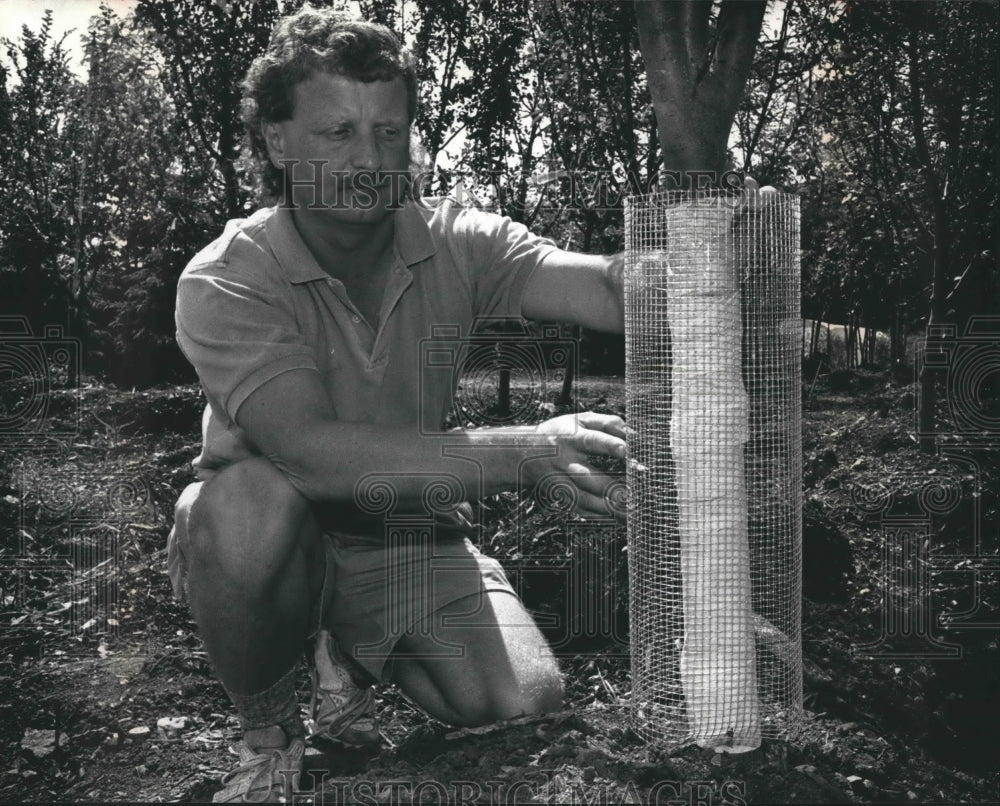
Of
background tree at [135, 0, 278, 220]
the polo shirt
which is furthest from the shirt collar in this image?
background tree at [135, 0, 278, 220]

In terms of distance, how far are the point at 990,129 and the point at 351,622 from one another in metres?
5.25

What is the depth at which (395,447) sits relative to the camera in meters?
1.96

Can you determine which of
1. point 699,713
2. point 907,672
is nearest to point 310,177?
point 699,713

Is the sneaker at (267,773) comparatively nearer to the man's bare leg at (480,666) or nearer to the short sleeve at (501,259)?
the man's bare leg at (480,666)

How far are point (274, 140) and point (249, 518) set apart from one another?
1.12 m

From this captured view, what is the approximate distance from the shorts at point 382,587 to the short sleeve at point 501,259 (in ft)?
2.25

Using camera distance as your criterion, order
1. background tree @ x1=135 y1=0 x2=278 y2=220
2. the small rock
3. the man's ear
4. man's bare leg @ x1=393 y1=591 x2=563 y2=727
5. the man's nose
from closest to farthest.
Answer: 1. the man's nose
2. man's bare leg @ x1=393 y1=591 x2=563 y2=727
3. the man's ear
4. the small rock
5. background tree @ x1=135 y1=0 x2=278 y2=220

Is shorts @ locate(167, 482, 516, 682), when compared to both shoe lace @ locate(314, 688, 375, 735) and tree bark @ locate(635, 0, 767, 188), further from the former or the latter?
tree bark @ locate(635, 0, 767, 188)

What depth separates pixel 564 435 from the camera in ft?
5.80

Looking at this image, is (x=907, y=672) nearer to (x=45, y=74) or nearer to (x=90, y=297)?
(x=45, y=74)

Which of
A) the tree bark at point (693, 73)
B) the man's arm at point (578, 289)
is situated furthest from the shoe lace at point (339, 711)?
the tree bark at point (693, 73)

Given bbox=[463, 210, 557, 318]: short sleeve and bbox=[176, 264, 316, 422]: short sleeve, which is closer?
bbox=[176, 264, 316, 422]: short sleeve

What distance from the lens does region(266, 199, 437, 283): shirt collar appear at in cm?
233

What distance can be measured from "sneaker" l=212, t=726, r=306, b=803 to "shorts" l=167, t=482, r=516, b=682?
1.07 ft
